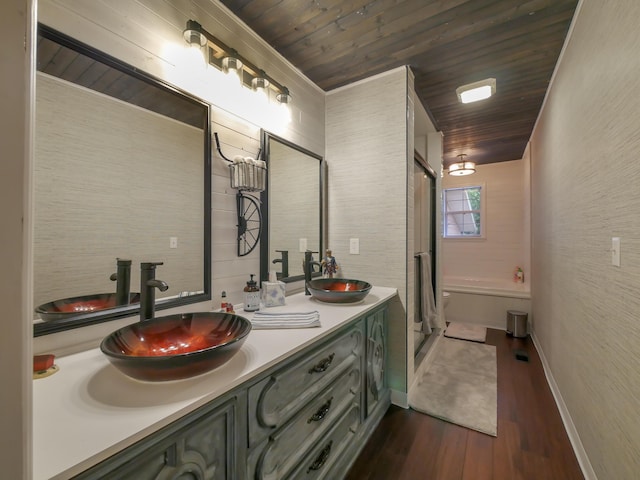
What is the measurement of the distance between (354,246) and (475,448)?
1.48 m

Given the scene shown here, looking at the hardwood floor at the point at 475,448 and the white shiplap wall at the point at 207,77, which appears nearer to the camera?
the white shiplap wall at the point at 207,77

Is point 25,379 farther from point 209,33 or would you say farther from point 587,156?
point 587,156

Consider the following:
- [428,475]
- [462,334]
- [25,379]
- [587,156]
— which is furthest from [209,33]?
[462,334]

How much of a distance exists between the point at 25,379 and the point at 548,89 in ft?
11.5

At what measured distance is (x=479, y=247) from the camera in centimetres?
495

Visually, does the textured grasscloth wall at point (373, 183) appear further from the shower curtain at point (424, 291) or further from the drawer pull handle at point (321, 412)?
the drawer pull handle at point (321, 412)

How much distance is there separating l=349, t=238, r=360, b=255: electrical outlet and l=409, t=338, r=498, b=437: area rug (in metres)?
1.15

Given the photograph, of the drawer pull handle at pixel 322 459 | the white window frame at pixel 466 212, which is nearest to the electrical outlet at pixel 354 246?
the drawer pull handle at pixel 322 459

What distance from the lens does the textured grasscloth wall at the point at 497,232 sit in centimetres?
459

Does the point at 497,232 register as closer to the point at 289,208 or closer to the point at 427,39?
the point at 427,39

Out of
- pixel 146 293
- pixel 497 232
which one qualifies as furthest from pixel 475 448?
pixel 497 232

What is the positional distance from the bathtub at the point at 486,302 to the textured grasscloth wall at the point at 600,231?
5.47ft

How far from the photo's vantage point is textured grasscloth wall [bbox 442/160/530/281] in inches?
181

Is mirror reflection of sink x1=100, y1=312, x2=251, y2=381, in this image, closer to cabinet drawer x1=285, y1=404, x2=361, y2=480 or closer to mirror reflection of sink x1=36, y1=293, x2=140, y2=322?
mirror reflection of sink x1=36, y1=293, x2=140, y2=322
